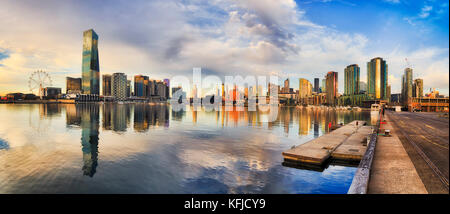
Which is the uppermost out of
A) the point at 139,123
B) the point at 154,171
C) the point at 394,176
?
the point at 394,176

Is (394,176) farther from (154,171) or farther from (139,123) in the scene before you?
(139,123)

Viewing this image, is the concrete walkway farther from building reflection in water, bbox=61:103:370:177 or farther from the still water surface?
building reflection in water, bbox=61:103:370:177

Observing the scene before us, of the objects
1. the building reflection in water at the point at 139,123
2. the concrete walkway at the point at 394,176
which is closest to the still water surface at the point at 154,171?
the building reflection in water at the point at 139,123

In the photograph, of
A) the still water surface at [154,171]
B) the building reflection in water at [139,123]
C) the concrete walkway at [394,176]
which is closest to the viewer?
the concrete walkway at [394,176]

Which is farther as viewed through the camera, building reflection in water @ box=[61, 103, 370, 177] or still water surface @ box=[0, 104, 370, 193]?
building reflection in water @ box=[61, 103, 370, 177]

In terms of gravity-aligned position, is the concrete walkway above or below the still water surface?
above

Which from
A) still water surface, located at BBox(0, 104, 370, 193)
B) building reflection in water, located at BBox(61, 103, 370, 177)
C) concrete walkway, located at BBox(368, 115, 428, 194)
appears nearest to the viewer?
concrete walkway, located at BBox(368, 115, 428, 194)

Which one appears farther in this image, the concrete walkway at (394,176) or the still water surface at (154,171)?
the still water surface at (154,171)

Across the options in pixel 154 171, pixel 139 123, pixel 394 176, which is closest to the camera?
pixel 394 176

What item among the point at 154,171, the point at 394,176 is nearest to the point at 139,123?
the point at 154,171

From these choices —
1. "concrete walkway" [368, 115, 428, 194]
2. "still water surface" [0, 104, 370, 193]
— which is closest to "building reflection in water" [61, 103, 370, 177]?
"still water surface" [0, 104, 370, 193]

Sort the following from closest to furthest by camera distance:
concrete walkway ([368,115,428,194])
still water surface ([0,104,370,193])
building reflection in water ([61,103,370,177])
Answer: concrete walkway ([368,115,428,194])
still water surface ([0,104,370,193])
building reflection in water ([61,103,370,177])

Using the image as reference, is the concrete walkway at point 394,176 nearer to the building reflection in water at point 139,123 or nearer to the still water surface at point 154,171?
the still water surface at point 154,171
